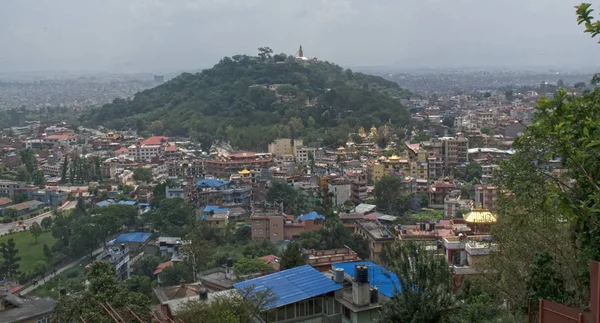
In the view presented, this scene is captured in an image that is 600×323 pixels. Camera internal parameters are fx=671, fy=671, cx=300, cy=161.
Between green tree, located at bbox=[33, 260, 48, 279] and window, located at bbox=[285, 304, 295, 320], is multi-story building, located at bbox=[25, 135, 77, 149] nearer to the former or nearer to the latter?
green tree, located at bbox=[33, 260, 48, 279]

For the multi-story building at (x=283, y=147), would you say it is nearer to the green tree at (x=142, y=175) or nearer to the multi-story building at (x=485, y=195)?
the green tree at (x=142, y=175)

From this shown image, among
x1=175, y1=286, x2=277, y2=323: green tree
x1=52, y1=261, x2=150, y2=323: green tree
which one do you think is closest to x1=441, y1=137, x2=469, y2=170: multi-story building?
x1=175, y1=286, x2=277, y2=323: green tree

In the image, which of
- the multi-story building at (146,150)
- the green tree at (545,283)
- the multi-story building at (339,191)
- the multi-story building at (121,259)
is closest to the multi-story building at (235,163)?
the multi-story building at (146,150)

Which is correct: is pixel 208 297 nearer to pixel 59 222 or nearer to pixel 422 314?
pixel 422 314

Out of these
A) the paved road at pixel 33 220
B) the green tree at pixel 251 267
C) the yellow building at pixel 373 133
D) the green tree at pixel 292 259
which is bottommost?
the paved road at pixel 33 220

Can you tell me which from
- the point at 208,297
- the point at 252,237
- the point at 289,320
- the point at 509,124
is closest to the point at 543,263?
the point at 289,320

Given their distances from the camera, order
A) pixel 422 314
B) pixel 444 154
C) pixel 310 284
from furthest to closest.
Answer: pixel 444 154 → pixel 310 284 → pixel 422 314
